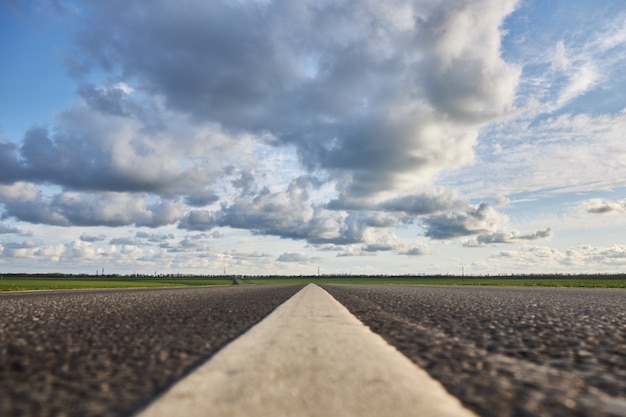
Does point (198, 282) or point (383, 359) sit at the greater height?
point (383, 359)

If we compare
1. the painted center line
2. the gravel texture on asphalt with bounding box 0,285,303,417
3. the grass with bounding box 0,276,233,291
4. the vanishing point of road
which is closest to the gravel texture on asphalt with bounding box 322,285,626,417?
the vanishing point of road

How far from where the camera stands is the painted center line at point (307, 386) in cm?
222

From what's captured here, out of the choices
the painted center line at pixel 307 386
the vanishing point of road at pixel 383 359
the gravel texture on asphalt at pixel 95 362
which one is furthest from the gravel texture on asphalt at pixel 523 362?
the gravel texture on asphalt at pixel 95 362

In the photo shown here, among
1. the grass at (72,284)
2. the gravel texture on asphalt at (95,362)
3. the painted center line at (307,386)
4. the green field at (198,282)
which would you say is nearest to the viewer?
the painted center line at (307,386)

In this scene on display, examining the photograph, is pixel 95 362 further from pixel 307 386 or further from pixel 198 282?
pixel 198 282

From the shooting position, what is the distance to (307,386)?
2662mm

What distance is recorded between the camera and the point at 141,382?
284 centimetres

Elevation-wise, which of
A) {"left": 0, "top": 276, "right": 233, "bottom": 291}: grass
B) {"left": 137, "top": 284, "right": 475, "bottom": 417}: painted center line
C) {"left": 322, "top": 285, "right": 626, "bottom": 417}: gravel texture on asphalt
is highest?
{"left": 137, "top": 284, "right": 475, "bottom": 417}: painted center line

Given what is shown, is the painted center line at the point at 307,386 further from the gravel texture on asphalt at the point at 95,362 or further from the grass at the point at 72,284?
the grass at the point at 72,284

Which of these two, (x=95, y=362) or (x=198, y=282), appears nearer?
(x=95, y=362)

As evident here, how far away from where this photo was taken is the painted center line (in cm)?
222

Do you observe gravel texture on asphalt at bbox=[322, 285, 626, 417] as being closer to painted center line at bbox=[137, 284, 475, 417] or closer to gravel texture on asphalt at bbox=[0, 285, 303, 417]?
painted center line at bbox=[137, 284, 475, 417]

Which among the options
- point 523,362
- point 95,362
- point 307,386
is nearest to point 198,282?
point 95,362

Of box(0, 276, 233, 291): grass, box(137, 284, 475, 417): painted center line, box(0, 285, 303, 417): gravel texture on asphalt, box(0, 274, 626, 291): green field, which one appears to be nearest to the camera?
box(137, 284, 475, 417): painted center line
